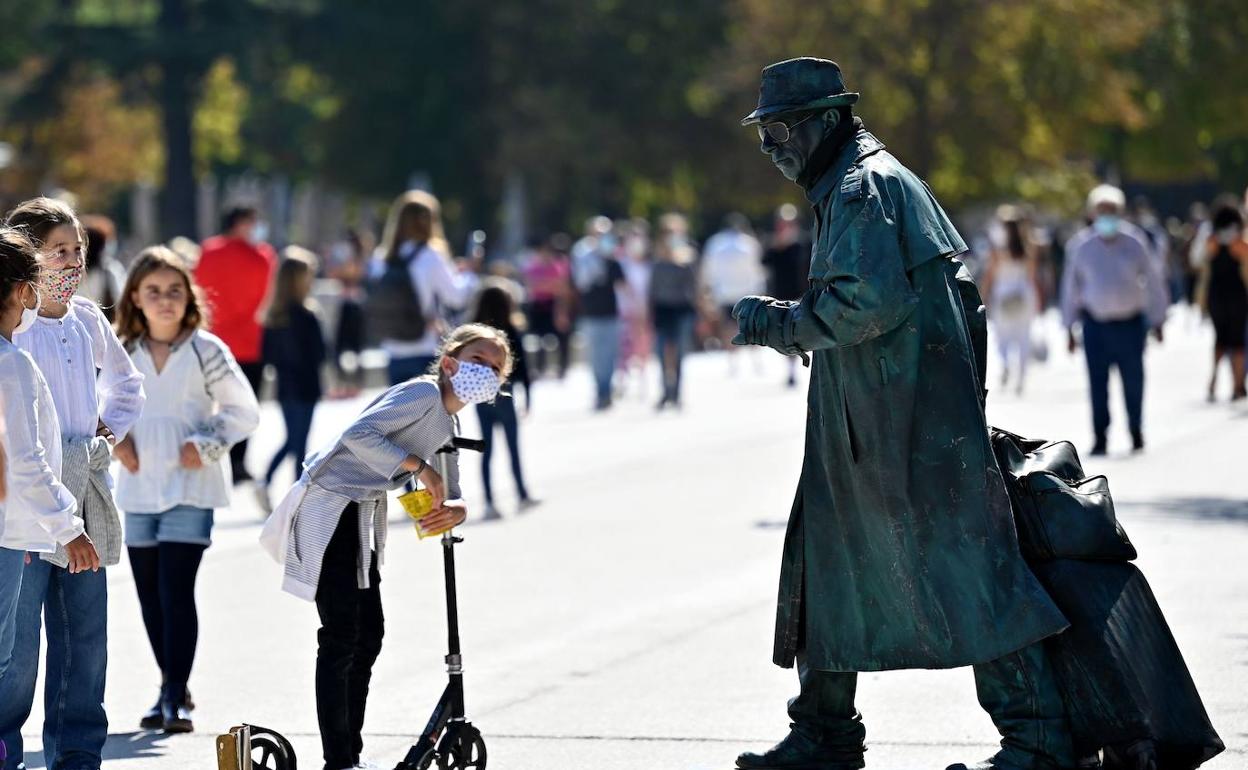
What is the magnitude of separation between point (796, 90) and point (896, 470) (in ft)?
3.29

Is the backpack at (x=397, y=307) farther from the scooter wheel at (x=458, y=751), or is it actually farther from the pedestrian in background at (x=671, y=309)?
the pedestrian in background at (x=671, y=309)

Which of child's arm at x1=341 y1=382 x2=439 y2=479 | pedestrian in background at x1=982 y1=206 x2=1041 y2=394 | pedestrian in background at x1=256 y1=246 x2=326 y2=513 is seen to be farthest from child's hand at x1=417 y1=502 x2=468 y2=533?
pedestrian in background at x1=982 y1=206 x2=1041 y2=394

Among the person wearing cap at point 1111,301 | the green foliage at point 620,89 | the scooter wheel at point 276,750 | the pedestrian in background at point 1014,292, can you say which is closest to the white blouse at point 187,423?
the scooter wheel at point 276,750

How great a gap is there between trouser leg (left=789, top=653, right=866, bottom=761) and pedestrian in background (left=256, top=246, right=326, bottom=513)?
7.94 m

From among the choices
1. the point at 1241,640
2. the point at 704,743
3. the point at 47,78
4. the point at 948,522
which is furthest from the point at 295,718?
the point at 47,78

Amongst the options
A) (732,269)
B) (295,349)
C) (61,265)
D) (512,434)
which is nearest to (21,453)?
(61,265)

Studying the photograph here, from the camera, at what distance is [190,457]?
24.9 ft

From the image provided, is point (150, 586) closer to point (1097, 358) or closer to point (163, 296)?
point (163, 296)

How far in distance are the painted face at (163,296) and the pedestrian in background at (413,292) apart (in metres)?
5.45

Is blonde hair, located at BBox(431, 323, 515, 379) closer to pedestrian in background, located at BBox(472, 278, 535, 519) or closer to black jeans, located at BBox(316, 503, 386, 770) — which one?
black jeans, located at BBox(316, 503, 386, 770)

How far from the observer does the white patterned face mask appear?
6211 mm

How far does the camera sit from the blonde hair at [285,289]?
45.1ft

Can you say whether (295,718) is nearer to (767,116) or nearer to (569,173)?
(767,116)

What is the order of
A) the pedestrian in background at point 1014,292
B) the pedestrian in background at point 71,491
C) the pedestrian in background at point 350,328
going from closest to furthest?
the pedestrian in background at point 71,491, the pedestrian in background at point 1014,292, the pedestrian in background at point 350,328
